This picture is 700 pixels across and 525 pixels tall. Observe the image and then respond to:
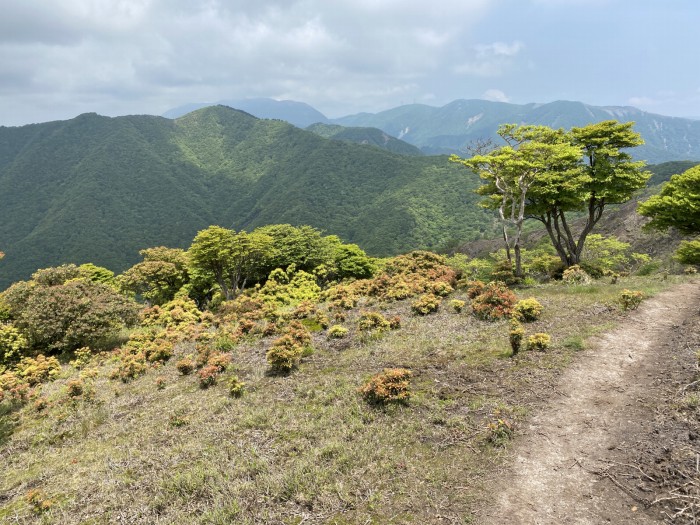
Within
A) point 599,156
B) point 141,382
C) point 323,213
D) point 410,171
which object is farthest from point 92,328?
point 410,171

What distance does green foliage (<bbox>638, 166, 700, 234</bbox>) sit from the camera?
71.8ft

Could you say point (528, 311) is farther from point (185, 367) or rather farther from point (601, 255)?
point (601, 255)

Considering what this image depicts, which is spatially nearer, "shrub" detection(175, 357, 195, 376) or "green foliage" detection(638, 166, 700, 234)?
→ "shrub" detection(175, 357, 195, 376)

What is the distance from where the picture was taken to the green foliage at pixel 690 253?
74.9 feet

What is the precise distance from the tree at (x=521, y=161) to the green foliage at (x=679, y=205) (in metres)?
6.31

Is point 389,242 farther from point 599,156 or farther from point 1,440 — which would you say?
point 1,440

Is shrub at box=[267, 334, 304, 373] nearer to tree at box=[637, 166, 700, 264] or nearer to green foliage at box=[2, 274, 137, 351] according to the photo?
green foliage at box=[2, 274, 137, 351]

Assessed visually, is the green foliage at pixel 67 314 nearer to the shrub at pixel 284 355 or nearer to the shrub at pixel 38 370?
the shrub at pixel 38 370

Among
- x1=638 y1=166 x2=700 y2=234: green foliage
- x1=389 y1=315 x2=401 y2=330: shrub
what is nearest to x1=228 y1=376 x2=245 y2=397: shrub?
x1=389 y1=315 x2=401 y2=330: shrub

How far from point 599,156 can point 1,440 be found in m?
31.4

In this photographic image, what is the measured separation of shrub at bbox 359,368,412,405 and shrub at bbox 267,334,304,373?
4244 mm

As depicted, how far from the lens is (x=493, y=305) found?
55.1 feet

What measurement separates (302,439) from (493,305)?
11045 millimetres

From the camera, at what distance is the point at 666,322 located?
44.1 ft
